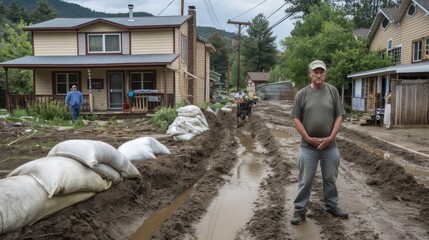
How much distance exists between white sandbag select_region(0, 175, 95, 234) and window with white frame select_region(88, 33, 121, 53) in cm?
1928

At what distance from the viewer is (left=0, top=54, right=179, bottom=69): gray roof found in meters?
19.6

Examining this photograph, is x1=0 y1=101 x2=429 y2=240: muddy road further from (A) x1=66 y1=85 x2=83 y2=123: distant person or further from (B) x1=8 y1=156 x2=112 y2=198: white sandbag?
(A) x1=66 y1=85 x2=83 y2=123: distant person

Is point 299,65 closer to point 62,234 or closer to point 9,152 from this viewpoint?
point 9,152

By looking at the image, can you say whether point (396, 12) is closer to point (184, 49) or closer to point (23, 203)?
point (184, 49)

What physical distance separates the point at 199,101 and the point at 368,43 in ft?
44.4

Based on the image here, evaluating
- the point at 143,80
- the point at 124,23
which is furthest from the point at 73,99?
the point at 124,23

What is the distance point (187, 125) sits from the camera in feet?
42.1

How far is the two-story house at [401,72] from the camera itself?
16.4 metres

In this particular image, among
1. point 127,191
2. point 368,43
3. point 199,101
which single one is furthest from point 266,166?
point 368,43

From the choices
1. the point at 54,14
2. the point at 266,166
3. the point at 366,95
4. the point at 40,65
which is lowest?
the point at 266,166

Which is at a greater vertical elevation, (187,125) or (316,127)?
(316,127)

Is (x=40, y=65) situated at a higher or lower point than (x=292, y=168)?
higher

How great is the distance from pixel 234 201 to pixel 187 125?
6.51 metres

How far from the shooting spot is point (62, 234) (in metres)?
4.04
